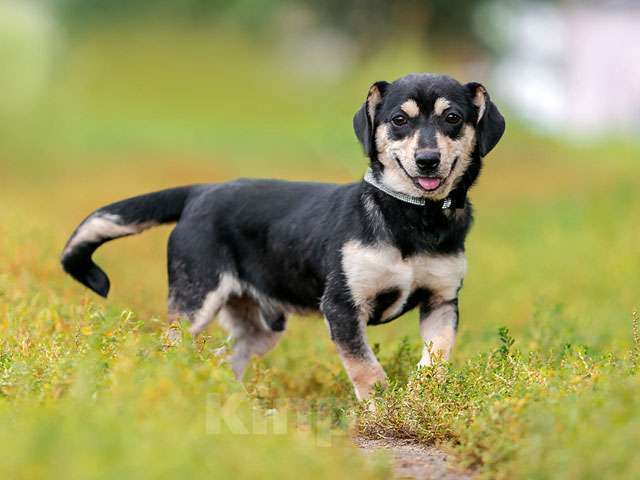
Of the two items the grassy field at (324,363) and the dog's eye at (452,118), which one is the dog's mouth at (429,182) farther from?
the grassy field at (324,363)

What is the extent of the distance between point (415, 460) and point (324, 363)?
2.91 meters

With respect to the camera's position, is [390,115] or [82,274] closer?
[390,115]

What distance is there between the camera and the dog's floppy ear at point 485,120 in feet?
22.7

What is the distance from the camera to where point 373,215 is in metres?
6.90

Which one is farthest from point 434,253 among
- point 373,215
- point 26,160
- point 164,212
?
point 26,160

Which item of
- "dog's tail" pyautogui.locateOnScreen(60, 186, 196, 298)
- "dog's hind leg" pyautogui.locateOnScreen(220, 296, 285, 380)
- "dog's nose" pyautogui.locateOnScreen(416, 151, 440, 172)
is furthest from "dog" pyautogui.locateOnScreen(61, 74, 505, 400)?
"dog's hind leg" pyautogui.locateOnScreen(220, 296, 285, 380)

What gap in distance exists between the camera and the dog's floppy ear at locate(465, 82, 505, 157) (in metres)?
6.91

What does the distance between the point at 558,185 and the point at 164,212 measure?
49.2ft

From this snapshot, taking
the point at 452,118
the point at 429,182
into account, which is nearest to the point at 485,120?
the point at 452,118

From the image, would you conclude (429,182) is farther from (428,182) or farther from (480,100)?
(480,100)

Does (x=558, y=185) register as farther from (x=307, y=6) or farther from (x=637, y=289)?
(x=307, y=6)

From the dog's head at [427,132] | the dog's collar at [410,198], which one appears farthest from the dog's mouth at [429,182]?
the dog's collar at [410,198]

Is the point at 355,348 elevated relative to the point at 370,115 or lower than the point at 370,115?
lower

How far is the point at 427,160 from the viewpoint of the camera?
6.58 meters
